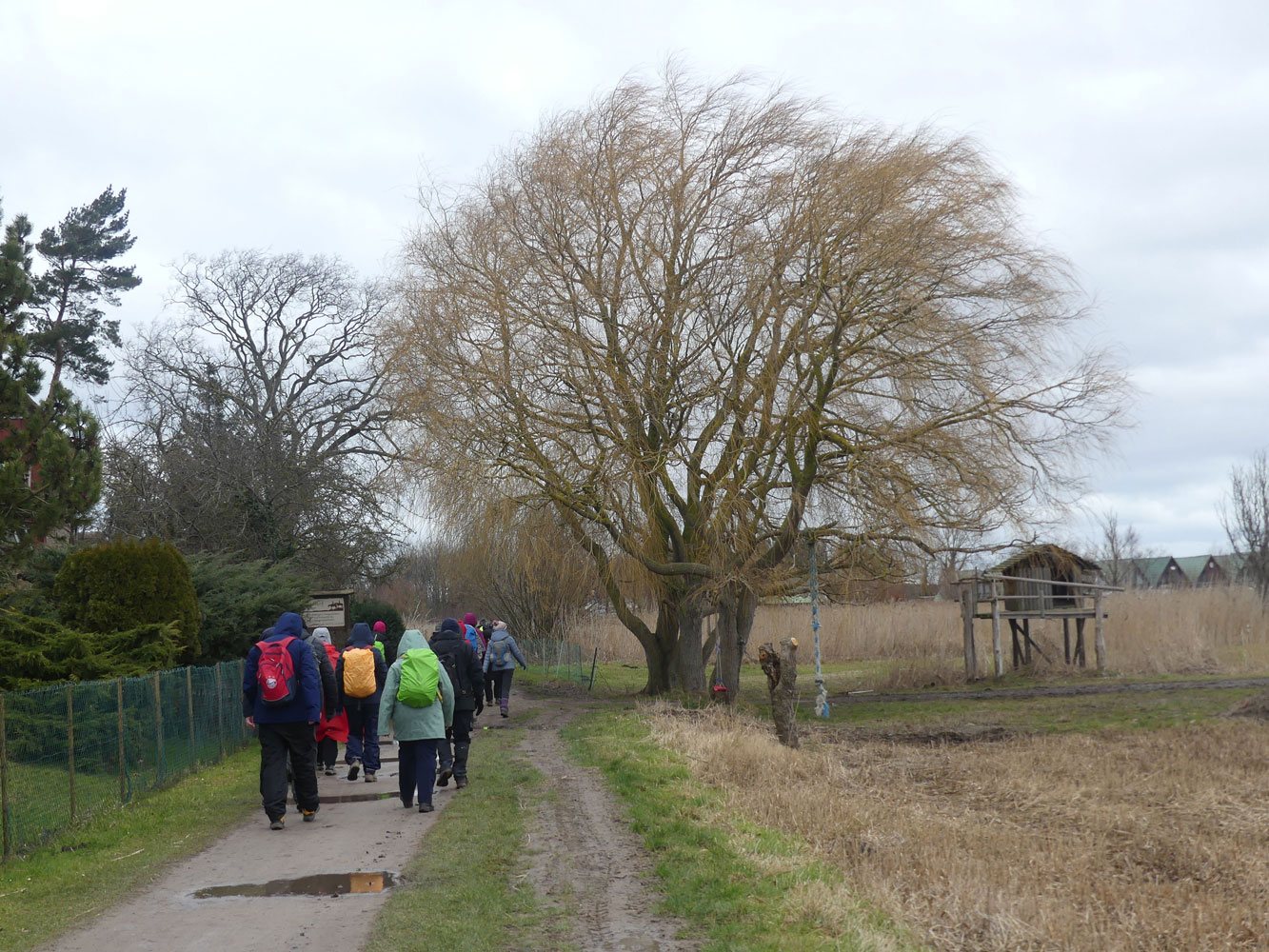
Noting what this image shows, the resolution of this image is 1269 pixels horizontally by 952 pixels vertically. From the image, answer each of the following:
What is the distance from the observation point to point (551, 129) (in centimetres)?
2284

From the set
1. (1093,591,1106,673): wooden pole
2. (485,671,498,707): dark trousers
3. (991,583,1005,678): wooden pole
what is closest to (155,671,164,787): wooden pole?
(485,671,498,707): dark trousers

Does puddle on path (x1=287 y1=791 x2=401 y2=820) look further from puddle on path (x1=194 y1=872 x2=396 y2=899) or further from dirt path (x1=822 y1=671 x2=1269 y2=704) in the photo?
dirt path (x1=822 y1=671 x2=1269 y2=704)

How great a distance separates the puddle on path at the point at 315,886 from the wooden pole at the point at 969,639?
23.4m

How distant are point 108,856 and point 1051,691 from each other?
21.1 meters

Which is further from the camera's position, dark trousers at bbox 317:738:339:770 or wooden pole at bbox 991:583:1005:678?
wooden pole at bbox 991:583:1005:678

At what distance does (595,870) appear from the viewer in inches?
326

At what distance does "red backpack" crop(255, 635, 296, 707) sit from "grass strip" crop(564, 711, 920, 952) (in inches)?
128

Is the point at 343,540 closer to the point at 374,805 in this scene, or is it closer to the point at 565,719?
the point at 565,719

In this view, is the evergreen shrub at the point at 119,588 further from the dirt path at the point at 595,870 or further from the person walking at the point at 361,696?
the dirt path at the point at 595,870

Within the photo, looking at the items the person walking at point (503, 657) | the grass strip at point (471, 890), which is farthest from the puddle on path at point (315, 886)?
the person walking at point (503, 657)

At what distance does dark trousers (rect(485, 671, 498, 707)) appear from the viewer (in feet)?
73.1

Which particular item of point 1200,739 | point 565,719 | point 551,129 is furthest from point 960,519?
point 551,129

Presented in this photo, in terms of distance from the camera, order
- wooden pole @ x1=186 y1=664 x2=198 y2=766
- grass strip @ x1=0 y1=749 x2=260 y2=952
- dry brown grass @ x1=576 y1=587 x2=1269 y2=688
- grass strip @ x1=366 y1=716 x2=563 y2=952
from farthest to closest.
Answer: dry brown grass @ x1=576 y1=587 x2=1269 y2=688, wooden pole @ x1=186 y1=664 x2=198 y2=766, grass strip @ x1=0 y1=749 x2=260 y2=952, grass strip @ x1=366 y1=716 x2=563 y2=952

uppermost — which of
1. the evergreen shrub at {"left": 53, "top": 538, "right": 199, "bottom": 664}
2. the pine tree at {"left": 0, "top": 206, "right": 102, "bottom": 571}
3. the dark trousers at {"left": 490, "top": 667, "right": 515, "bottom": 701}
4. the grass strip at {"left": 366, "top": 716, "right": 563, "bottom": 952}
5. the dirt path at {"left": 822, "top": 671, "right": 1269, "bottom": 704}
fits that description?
the pine tree at {"left": 0, "top": 206, "right": 102, "bottom": 571}
